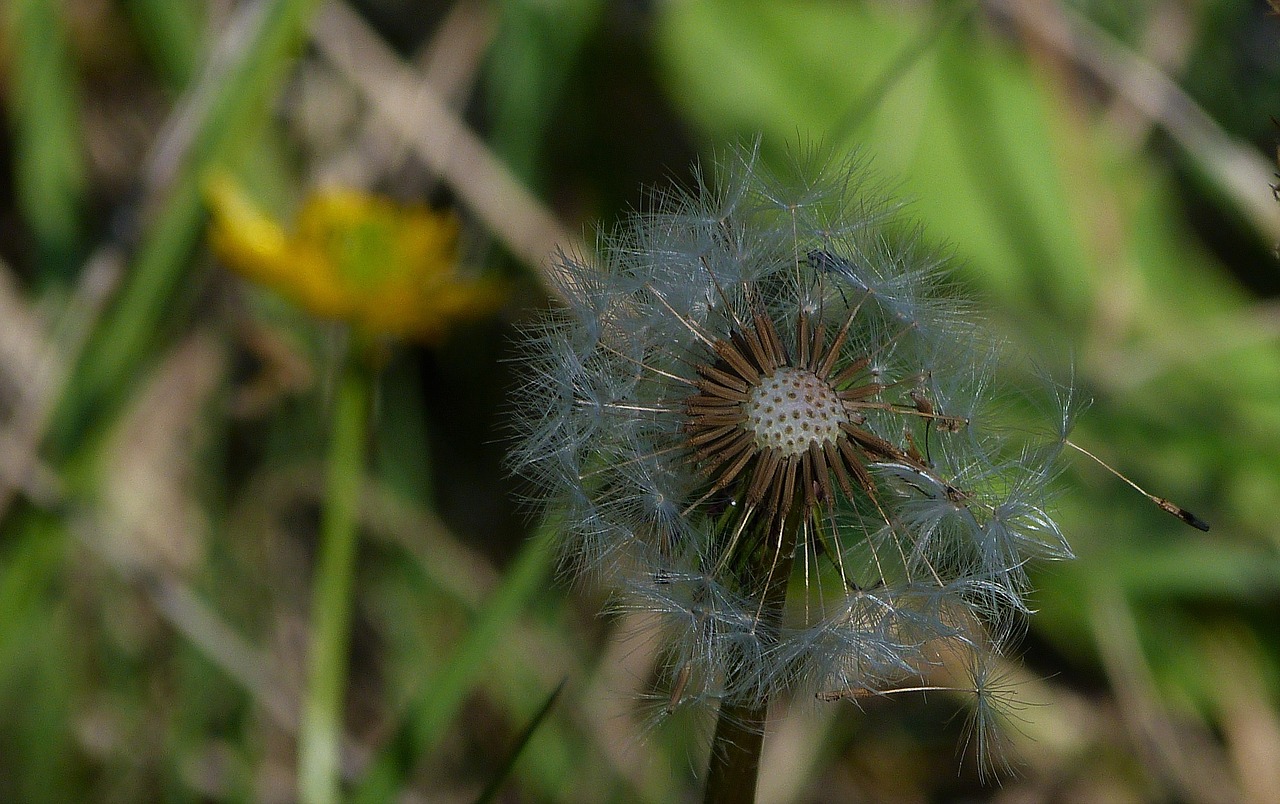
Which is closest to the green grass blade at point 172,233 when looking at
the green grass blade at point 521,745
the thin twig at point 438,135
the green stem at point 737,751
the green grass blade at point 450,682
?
the thin twig at point 438,135

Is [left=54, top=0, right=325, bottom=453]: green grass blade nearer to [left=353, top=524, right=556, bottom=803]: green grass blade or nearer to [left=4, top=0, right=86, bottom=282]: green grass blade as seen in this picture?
[left=4, top=0, right=86, bottom=282]: green grass blade

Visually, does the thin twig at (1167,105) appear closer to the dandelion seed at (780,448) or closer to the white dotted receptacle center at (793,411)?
the dandelion seed at (780,448)

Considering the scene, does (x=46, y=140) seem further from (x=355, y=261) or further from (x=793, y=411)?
(x=793, y=411)

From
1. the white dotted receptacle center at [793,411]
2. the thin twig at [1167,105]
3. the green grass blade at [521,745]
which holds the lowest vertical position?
the thin twig at [1167,105]

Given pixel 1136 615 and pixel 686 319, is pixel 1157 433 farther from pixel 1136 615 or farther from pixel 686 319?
pixel 686 319

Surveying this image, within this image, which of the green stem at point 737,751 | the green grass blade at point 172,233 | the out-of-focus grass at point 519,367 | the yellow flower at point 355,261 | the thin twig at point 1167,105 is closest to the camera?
the green stem at point 737,751

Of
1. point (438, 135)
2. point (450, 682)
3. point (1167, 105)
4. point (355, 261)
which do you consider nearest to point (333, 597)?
point (450, 682)

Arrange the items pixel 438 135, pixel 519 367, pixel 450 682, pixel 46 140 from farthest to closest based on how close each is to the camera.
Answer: pixel 438 135
pixel 46 140
pixel 519 367
pixel 450 682
